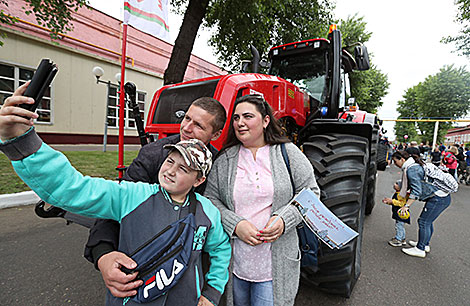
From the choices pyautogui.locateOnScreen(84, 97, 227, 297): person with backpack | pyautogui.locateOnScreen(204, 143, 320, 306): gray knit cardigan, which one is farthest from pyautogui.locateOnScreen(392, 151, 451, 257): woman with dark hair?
pyautogui.locateOnScreen(84, 97, 227, 297): person with backpack

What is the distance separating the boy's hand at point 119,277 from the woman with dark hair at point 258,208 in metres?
0.53

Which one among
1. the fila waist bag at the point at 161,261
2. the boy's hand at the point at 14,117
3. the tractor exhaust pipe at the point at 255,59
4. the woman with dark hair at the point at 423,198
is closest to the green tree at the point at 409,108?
the woman with dark hair at the point at 423,198

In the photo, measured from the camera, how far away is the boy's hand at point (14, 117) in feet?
2.48

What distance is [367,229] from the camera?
4.06 m

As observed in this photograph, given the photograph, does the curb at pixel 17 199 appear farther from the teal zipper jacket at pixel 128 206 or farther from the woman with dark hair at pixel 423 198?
the woman with dark hair at pixel 423 198

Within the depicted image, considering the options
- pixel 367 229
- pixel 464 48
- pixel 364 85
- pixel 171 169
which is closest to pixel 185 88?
pixel 171 169

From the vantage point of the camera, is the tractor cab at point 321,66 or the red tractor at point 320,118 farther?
the tractor cab at point 321,66

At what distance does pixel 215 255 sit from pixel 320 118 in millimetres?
2670

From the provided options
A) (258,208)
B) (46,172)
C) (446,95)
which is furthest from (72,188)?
(446,95)

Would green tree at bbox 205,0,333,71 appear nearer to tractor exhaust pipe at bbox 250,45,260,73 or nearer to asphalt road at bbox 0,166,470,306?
tractor exhaust pipe at bbox 250,45,260,73

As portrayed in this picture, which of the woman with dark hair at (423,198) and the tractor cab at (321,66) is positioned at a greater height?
the tractor cab at (321,66)

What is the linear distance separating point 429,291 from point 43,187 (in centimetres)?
331

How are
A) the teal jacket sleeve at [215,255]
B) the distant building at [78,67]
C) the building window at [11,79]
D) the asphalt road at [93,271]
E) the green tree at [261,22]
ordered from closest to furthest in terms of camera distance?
the teal jacket sleeve at [215,255], the asphalt road at [93,271], the green tree at [261,22], the building window at [11,79], the distant building at [78,67]

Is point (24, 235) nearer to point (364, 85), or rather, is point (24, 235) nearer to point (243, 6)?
point (243, 6)
